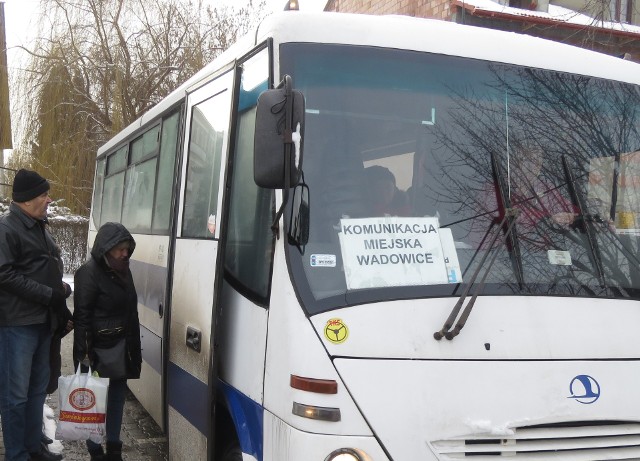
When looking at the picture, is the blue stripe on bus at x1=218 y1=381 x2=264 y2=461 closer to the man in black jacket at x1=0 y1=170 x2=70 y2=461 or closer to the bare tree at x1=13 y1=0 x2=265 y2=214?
the man in black jacket at x1=0 y1=170 x2=70 y2=461

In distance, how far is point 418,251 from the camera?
3344 millimetres

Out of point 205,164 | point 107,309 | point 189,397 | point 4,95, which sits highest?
point 4,95

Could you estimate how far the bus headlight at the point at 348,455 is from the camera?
297cm

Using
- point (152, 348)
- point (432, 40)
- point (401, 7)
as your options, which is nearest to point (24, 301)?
point (152, 348)

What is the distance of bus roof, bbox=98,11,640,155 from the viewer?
357cm

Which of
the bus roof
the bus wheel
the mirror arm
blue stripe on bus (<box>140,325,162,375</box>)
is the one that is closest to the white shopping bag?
blue stripe on bus (<box>140,325,162,375</box>)

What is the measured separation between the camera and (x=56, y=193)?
996 inches

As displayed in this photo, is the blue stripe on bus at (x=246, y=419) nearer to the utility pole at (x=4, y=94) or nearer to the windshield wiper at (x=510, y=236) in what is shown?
the windshield wiper at (x=510, y=236)

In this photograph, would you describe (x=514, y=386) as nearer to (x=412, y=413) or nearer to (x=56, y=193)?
(x=412, y=413)

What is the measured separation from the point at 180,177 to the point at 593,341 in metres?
2.97

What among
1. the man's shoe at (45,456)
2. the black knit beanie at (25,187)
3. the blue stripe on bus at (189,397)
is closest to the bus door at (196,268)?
the blue stripe on bus at (189,397)

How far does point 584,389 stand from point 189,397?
234 centimetres

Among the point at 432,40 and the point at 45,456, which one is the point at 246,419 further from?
the point at 45,456

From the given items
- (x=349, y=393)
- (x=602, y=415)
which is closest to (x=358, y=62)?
(x=349, y=393)
